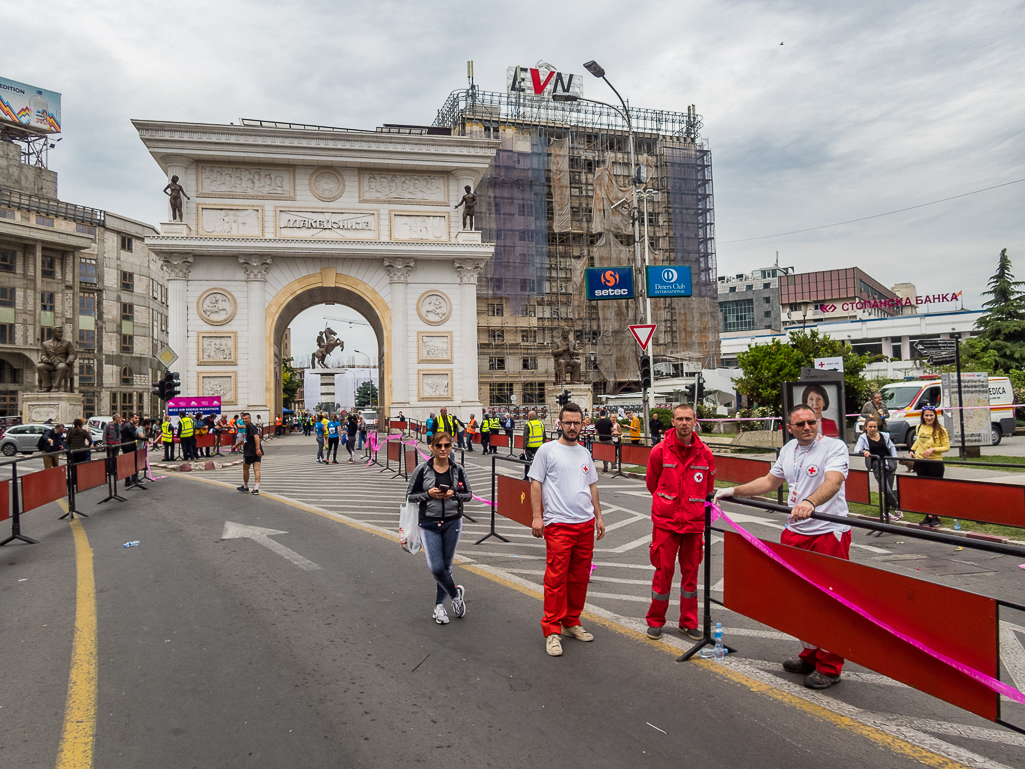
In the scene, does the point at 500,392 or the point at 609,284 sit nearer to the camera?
the point at 609,284

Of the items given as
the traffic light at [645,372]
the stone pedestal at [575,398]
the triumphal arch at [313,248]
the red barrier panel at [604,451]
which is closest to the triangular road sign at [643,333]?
the traffic light at [645,372]

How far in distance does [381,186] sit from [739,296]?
2903 inches

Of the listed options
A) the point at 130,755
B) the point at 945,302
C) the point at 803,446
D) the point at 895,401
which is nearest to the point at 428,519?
the point at 130,755

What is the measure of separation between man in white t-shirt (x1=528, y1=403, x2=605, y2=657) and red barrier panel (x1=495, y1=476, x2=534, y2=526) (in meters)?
3.50

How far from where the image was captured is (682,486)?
5.04 metres

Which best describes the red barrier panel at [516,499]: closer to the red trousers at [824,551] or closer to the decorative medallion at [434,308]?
the red trousers at [824,551]

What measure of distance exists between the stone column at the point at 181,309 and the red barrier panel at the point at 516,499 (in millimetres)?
28382

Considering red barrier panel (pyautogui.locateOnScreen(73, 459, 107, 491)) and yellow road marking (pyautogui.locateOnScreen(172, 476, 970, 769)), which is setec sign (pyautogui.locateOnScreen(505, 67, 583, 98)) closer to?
red barrier panel (pyautogui.locateOnScreen(73, 459, 107, 491))

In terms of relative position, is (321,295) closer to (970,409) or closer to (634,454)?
(634,454)

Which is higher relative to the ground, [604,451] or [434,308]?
[434,308]

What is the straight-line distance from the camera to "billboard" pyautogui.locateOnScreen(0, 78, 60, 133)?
182ft

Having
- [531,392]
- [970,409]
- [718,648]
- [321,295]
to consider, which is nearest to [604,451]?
[970,409]

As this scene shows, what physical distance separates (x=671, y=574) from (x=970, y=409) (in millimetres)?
17450

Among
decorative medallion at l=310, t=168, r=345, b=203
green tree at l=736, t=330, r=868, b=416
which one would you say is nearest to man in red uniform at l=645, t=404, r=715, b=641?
green tree at l=736, t=330, r=868, b=416
